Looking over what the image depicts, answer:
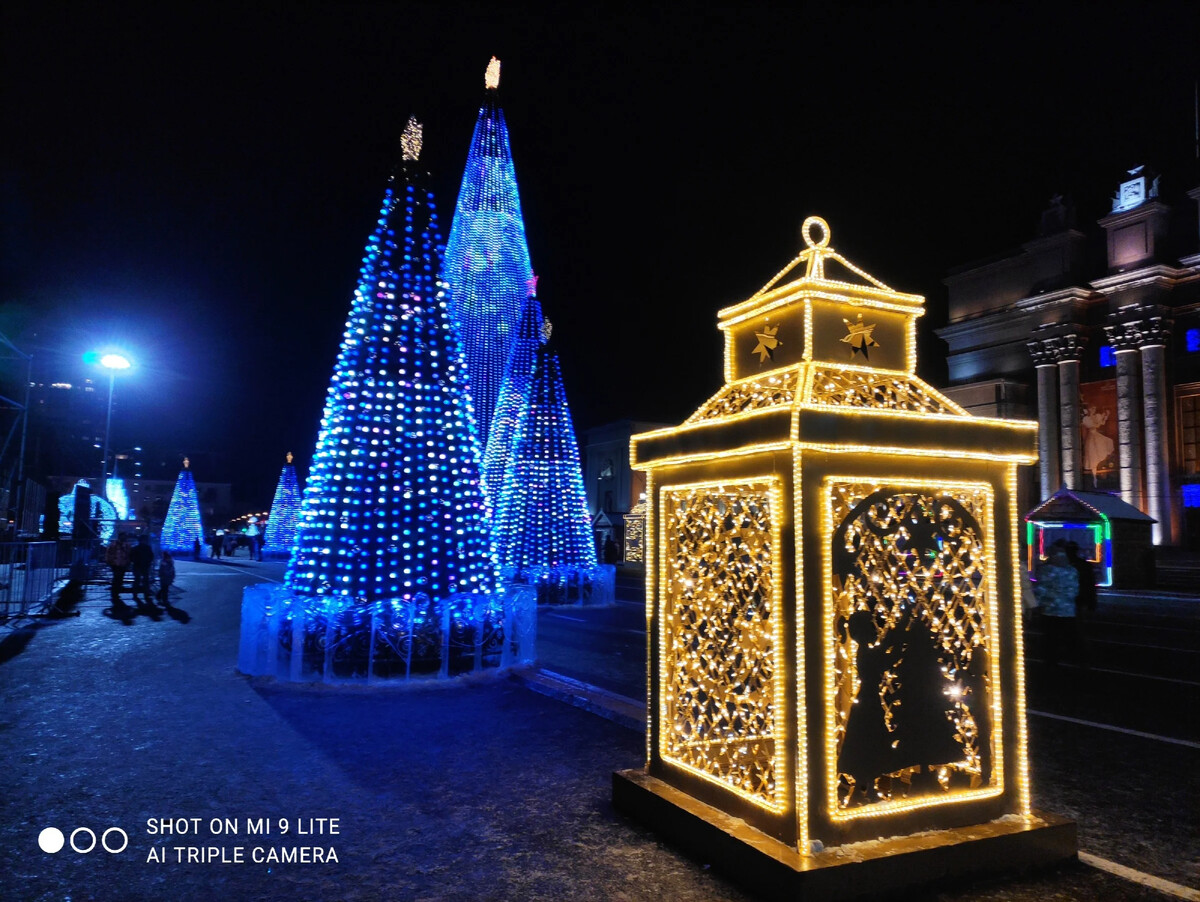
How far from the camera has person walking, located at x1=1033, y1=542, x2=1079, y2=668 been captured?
9.51 metres

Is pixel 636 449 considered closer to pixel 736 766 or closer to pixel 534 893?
pixel 736 766

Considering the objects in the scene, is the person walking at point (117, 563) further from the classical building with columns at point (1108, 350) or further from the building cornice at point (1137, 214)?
the building cornice at point (1137, 214)

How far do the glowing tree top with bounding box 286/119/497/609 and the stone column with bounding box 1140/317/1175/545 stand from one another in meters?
31.2

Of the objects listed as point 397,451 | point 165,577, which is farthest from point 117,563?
point 397,451

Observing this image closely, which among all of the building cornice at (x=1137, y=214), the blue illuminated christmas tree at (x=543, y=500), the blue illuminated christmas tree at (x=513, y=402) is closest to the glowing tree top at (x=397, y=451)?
the blue illuminated christmas tree at (x=543, y=500)

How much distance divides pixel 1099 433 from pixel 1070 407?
66.1 inches

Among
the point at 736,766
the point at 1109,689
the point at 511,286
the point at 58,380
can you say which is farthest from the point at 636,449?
the point at 511,286

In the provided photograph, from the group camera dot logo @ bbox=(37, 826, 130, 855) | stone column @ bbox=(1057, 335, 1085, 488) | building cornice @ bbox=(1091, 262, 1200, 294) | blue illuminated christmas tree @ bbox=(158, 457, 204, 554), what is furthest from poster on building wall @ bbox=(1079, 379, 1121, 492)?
blue illuminated christmas tree @ bbox=(158, 457, 204, 554)

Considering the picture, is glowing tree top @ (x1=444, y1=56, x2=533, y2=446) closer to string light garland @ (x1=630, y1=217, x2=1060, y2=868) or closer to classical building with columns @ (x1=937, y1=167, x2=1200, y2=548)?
classical building with columns @ (x1=937, y1=167, x2=1200, y2=548)

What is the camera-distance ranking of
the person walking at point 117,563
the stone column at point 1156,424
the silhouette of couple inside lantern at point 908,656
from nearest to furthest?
1. the silhouette of couple inside lantern at point 908,656
2. the person walking at point 117,563
3. the stone column at point 1156,424

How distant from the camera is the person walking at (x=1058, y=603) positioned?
9.51 metres

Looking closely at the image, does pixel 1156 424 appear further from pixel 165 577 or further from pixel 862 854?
pixel 165 577

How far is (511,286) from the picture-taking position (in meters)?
34.6

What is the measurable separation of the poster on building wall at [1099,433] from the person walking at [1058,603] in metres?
27.8
